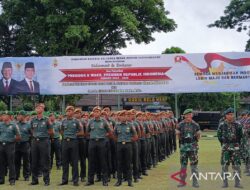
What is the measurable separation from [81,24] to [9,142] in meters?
21.2

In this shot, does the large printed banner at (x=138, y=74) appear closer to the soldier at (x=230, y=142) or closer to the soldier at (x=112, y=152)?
A: the soldier at (x=112, y=152)

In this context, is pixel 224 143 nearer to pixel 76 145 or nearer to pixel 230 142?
pixel 230 142

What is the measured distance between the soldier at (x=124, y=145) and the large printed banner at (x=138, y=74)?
9.05 meters

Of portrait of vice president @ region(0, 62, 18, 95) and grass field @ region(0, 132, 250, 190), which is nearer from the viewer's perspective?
grass field @ region(0, 132, 250, 190)

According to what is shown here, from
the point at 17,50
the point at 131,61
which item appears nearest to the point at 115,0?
the point at 17,50

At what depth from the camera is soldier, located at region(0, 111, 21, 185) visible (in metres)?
12.4

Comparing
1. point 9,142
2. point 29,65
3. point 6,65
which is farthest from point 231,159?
point 6,65

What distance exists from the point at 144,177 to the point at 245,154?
9.06 ft

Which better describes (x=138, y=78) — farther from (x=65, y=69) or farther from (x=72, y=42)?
(x=72, y=42)

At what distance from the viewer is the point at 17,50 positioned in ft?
124

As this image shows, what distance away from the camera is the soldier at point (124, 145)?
39.1 feet

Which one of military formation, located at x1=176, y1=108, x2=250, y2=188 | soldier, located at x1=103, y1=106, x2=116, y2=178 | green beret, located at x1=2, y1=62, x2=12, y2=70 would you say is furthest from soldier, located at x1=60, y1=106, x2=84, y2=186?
green beret, located at x1=2, y1=62, x2=12, y2=70

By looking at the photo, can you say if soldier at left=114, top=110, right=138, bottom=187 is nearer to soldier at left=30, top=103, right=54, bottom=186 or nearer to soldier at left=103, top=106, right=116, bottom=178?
soldier at left=103, top=106, right=116, bottom=178

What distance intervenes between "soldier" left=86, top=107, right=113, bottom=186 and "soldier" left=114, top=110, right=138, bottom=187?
30 centimetres
